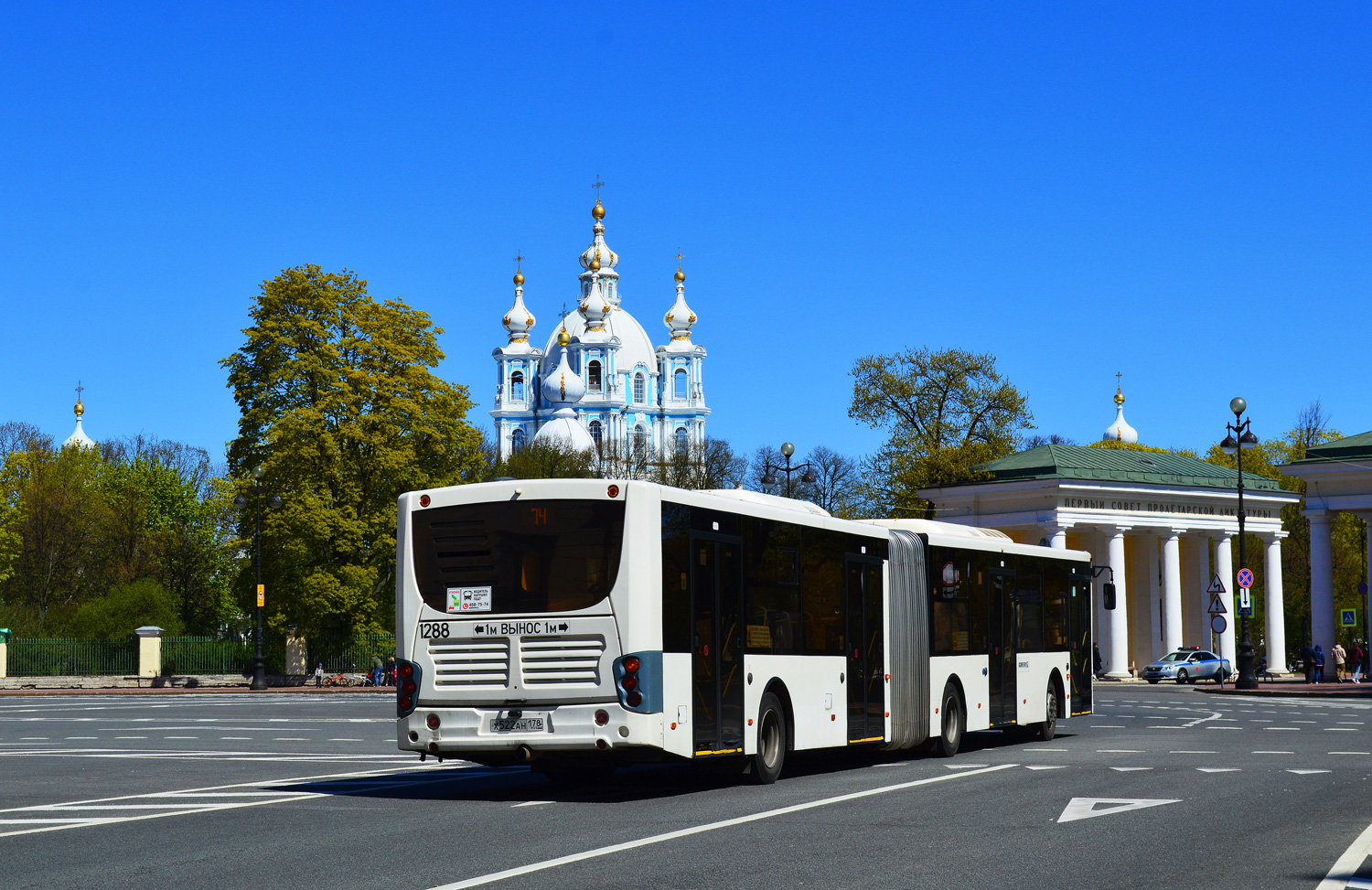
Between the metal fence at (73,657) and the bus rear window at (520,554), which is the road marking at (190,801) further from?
the metal fence at (73,657)

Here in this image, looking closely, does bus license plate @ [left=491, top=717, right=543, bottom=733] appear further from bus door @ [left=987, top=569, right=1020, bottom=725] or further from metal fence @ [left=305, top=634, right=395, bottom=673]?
metal fence @ [left=305, top=634, right=395, bottom=673]

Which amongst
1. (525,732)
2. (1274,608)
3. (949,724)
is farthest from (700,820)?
(1274,608)

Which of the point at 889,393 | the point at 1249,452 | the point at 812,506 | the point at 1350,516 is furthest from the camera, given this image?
the point at 1249,452

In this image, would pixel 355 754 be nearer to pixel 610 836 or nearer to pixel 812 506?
pixel 812 506

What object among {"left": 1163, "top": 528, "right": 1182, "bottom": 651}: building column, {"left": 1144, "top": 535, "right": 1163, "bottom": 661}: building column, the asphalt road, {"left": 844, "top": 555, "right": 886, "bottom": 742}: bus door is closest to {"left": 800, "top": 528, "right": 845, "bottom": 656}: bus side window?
{"left": 844, "top": 555, "right": 886, "bottom": 742}: bus door

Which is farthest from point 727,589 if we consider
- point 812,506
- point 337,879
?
point 337,879

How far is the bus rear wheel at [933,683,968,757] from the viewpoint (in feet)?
71.1

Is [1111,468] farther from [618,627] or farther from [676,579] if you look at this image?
[618,627]

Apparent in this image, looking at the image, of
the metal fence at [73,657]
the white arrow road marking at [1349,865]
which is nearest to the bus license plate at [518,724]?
the white arrow road marking at [1349,865]

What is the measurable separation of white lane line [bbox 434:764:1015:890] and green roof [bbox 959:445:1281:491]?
5004cm

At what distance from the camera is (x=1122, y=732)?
27203 millimetres

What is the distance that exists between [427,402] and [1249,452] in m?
53.0

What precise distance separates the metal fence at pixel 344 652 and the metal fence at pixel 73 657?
296 inches

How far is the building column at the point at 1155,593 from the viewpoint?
72.5 meters
